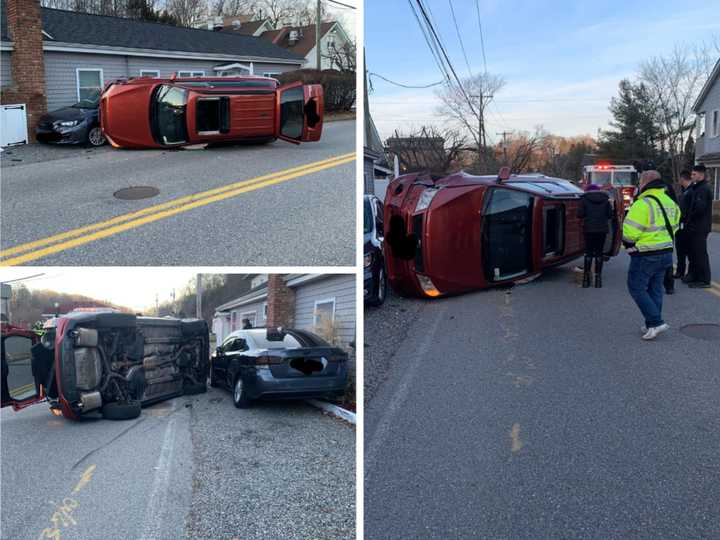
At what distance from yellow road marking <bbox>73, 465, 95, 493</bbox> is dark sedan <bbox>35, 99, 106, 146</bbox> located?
10422 millimetres

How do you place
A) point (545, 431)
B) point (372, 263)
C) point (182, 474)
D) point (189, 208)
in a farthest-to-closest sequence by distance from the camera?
point (372, 263), point (545, 431), point (189, 208), point (182, 474)

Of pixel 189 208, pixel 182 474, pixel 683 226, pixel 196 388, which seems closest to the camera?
pixel 182 474

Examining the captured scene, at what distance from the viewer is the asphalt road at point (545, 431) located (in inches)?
142

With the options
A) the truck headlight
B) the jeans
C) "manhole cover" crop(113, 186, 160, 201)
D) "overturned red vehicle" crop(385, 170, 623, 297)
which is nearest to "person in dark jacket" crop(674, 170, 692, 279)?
Answer: "overturned red vehicle" crop(385, 170, 623, 297)

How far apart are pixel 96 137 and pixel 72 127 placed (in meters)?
0.74

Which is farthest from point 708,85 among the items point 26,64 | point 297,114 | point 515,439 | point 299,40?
point 515,439

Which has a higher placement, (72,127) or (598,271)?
(72,127)

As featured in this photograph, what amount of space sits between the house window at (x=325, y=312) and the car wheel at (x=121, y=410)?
95 centimetres

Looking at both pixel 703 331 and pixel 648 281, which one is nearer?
pixel 648 281

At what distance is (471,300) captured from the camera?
993 cm

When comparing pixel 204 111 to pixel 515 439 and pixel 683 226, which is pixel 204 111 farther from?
pixel 683 226

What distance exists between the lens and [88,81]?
52.0 feet

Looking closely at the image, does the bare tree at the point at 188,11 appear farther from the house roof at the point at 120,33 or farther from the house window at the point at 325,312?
the house window at the point at 325,312

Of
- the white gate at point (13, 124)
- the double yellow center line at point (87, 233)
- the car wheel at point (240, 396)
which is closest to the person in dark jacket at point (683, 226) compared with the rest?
the double yellow center line at point (87, 233)
